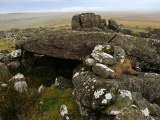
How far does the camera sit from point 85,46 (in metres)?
17.5

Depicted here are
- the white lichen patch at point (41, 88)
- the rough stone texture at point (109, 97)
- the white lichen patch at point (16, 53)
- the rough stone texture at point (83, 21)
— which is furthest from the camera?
the rough stone texture at point (83, 21)

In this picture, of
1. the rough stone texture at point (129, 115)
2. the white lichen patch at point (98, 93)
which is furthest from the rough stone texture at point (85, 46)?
the rough stone texture at point (129, 115)

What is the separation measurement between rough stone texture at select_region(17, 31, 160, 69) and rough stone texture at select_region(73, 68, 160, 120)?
3652 millimetres

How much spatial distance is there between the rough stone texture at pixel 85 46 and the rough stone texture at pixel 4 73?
1.92m

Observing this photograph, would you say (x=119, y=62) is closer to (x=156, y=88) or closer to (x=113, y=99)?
(x=156, y=88)

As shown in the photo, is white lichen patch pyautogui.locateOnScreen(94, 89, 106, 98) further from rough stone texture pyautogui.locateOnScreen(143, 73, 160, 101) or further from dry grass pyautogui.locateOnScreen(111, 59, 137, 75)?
rough stone texture pyautogui.locateOnScreen(143, 73, 160, 101)

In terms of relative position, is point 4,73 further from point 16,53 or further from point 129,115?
point 129,115

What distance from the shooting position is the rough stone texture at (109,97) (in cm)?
1095

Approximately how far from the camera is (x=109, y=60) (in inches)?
573

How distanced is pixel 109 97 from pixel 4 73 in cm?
908

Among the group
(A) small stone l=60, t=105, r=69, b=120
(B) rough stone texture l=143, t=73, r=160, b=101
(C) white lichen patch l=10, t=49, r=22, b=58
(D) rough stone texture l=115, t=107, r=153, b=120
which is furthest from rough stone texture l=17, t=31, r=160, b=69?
(D) rough stone texture l=115, t=107, r=153, b=120

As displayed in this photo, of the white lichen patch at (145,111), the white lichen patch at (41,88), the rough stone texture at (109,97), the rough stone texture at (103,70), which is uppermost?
the rough stone texture at (103,70)

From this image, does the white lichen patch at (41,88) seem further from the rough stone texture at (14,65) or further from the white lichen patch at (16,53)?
the white lichen patch at (16,53)

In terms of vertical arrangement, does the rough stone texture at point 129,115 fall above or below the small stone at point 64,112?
above
